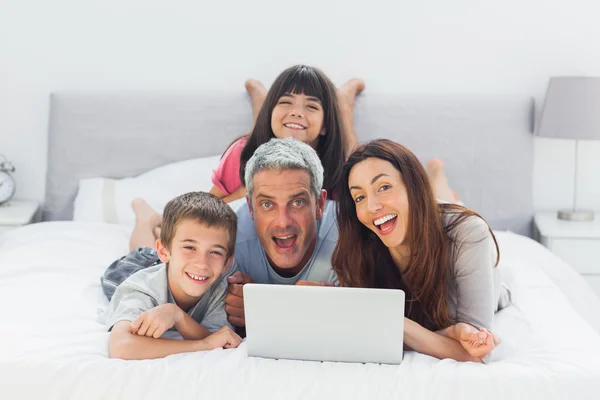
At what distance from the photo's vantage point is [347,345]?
5.42 feet

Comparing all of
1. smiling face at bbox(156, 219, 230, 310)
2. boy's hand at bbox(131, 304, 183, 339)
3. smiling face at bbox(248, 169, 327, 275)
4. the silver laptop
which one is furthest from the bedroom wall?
the silver laptop

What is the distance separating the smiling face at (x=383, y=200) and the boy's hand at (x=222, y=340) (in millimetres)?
381

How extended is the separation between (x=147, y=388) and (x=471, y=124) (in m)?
2.05

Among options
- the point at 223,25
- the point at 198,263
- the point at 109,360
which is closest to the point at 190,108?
the point at 223,25

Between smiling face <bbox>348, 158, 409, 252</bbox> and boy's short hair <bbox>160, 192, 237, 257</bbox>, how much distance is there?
31 centimetres

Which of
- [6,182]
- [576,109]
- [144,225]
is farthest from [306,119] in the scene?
[6,182]

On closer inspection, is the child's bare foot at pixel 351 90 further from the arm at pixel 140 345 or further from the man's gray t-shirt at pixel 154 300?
the arm at pixel 140 345

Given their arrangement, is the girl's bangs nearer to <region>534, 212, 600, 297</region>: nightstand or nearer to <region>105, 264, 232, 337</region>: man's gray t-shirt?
<region>105, 264, 232, 337</region>: man's gray t-shirt

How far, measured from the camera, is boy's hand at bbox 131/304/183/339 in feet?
5.64

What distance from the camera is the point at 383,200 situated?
1762 mm

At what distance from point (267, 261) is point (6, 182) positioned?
1653 mm

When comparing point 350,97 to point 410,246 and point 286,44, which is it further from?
point 410,246

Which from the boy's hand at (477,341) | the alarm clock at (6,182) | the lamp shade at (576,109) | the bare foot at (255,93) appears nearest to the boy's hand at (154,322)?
the boy's hand at (477,341)

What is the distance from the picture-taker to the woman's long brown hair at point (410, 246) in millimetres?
1778
